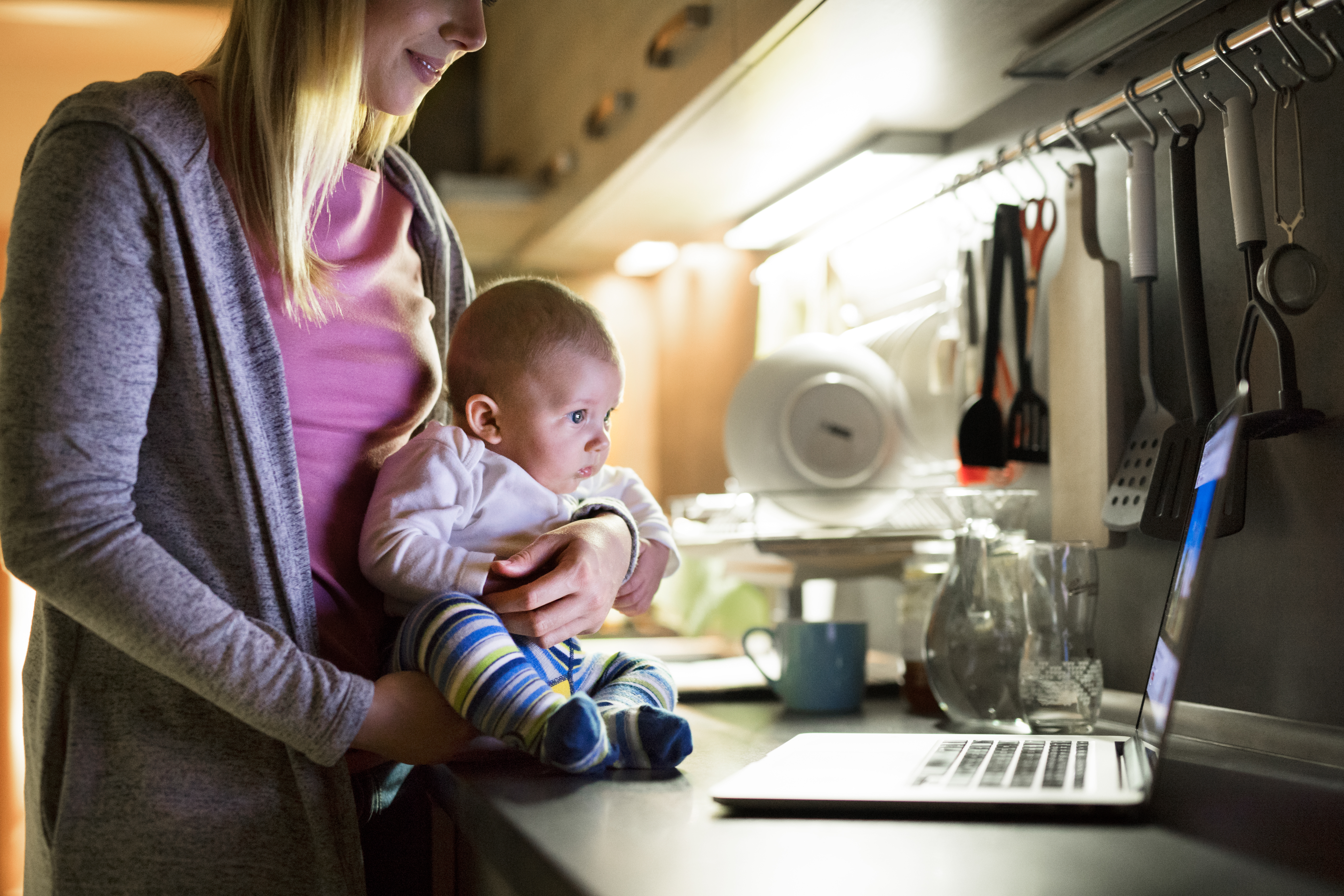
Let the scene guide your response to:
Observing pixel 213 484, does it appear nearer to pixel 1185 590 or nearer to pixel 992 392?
pixel 1185 590

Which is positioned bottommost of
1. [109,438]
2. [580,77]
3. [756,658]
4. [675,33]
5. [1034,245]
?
[756,658]

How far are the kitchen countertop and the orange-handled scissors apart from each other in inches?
22.4

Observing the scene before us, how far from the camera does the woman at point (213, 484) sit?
0.72 metres

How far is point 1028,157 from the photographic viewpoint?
1.18m

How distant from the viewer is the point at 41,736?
80 cm

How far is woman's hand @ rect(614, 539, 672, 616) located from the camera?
0.99 m

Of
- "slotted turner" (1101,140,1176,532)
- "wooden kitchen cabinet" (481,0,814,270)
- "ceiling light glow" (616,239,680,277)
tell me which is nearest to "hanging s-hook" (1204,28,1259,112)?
"slotted turner" (1101,140,1176,532)

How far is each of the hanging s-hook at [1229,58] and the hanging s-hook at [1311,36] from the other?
47 millimetres

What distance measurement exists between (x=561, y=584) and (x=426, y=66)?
452 mm

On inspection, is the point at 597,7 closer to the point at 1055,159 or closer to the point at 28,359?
the point at 1055,159

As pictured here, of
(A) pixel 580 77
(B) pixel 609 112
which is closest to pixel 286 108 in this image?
(B) pixel 609 112

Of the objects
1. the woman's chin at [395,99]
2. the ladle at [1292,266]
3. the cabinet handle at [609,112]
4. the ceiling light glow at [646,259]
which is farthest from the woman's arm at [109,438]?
the ceiling light glow at [646,259]

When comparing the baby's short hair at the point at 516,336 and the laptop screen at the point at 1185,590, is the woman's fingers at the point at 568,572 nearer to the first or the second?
the baby's short hair at the point at 516,336

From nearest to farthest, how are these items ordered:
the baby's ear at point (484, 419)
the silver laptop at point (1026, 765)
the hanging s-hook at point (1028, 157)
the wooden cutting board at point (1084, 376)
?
the silver laptop at point (1026, 765), the baby's ear at point (484, 419), the wooden cutting board at point (1084, 376), the hanging s-hook at point (1028, 157)
